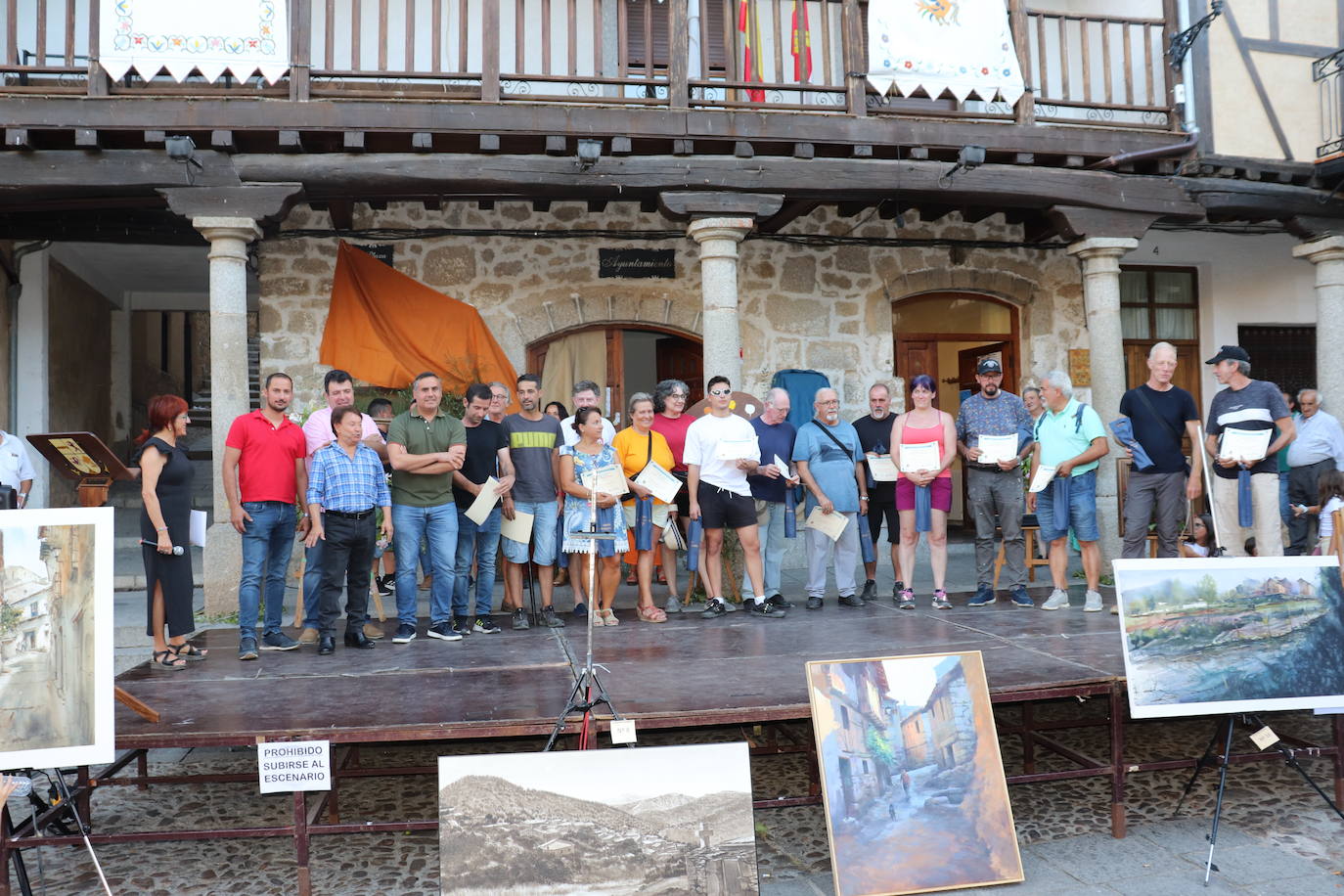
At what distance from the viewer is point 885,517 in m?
6.90

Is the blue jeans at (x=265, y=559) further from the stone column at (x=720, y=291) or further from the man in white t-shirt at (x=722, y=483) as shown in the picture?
the stone column at (x=720, y=291)

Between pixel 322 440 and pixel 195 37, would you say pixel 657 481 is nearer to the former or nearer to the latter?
pixel 322 440

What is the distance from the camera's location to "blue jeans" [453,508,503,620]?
567 centimetres

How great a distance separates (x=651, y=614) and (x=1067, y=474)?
8.83 feet

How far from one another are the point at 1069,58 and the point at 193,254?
9.33 metres

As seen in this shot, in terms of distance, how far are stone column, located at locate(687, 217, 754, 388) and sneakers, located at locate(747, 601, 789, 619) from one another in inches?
76.4

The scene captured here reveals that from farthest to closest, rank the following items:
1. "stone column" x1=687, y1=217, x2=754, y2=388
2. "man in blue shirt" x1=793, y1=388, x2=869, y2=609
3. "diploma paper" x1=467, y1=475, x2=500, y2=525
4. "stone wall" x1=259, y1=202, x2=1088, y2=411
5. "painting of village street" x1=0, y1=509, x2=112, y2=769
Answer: "stone wall" x1=259, y1=202, x2=1088, y2=411, "stone column" x1=687, y1=217, x2=754, y2=388, "man in blue shirt" x1=793, y1=388, x2=869, y2=609, "diploma paper" x1=467, y1=475, x2=500, y2=525, "painting of village street" x1=0, y1=509, x2=112, y2=769

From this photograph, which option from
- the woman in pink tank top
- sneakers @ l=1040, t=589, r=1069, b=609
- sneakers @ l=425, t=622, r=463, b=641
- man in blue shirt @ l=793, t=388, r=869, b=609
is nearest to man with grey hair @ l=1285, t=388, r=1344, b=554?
sneakers @ l=1040, t=589, r=1069, b=609

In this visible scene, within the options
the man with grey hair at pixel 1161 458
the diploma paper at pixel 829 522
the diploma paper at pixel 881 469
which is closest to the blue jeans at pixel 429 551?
the diploma paper at pixel 829 522

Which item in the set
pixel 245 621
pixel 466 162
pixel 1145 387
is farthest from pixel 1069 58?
pixel 245 621

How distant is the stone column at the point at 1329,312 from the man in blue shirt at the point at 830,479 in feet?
17.5

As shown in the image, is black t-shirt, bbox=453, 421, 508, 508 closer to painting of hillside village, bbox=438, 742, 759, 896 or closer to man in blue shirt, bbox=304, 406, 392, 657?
man in blue shirt, bbox=304, 406, 392, 657

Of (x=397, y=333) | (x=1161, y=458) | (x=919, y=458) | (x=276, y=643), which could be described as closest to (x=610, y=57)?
(x=397, y=333)

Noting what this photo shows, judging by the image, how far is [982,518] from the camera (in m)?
6.19
